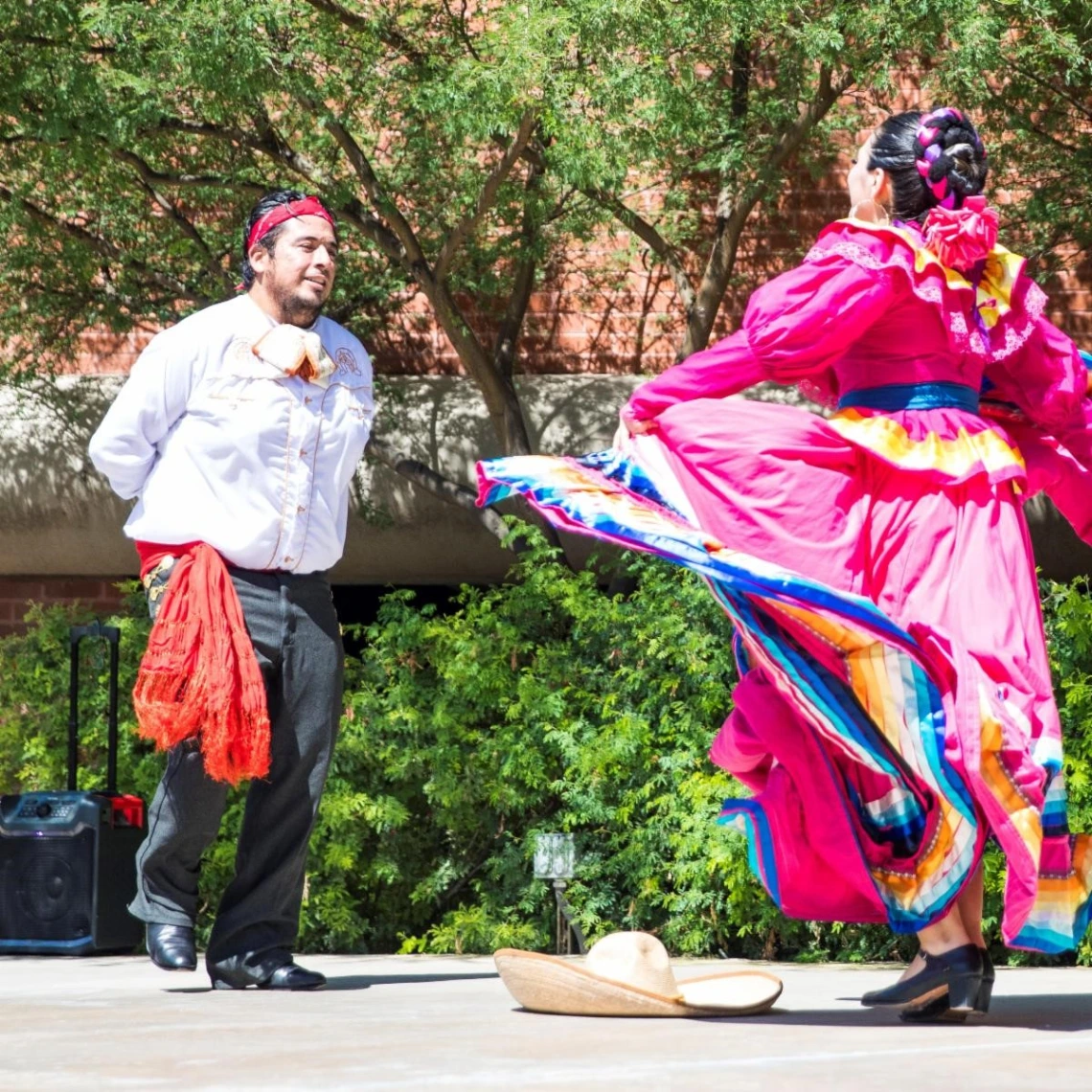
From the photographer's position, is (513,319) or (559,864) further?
(513,319)

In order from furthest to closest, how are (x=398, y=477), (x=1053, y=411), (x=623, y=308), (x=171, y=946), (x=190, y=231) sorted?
(x=623, y=308)
(x=398, y=477)
(x=190, y=231)
(x=171, y=946)
(x=1053, y=411)

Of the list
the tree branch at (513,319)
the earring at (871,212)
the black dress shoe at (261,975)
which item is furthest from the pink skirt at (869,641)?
the tree branch at (513,319)

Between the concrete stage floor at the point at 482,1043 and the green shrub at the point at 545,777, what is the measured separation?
113cm

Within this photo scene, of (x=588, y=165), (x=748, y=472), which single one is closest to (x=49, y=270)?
(x=588, y=165)

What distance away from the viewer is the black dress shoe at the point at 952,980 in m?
3.59

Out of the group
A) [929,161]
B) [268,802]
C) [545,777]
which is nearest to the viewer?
[929,161]

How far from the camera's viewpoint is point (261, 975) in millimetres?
4340

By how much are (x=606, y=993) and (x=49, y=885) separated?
259 centimetres

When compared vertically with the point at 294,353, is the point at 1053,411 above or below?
below

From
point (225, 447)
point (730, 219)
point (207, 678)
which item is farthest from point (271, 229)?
point (730, 219)

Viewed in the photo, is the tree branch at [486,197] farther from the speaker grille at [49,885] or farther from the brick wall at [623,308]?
the speaker grille at [49,885]

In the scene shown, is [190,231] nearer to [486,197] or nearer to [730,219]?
[486,197]

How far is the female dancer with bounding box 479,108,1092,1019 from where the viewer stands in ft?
11.9

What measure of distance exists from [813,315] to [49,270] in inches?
182
